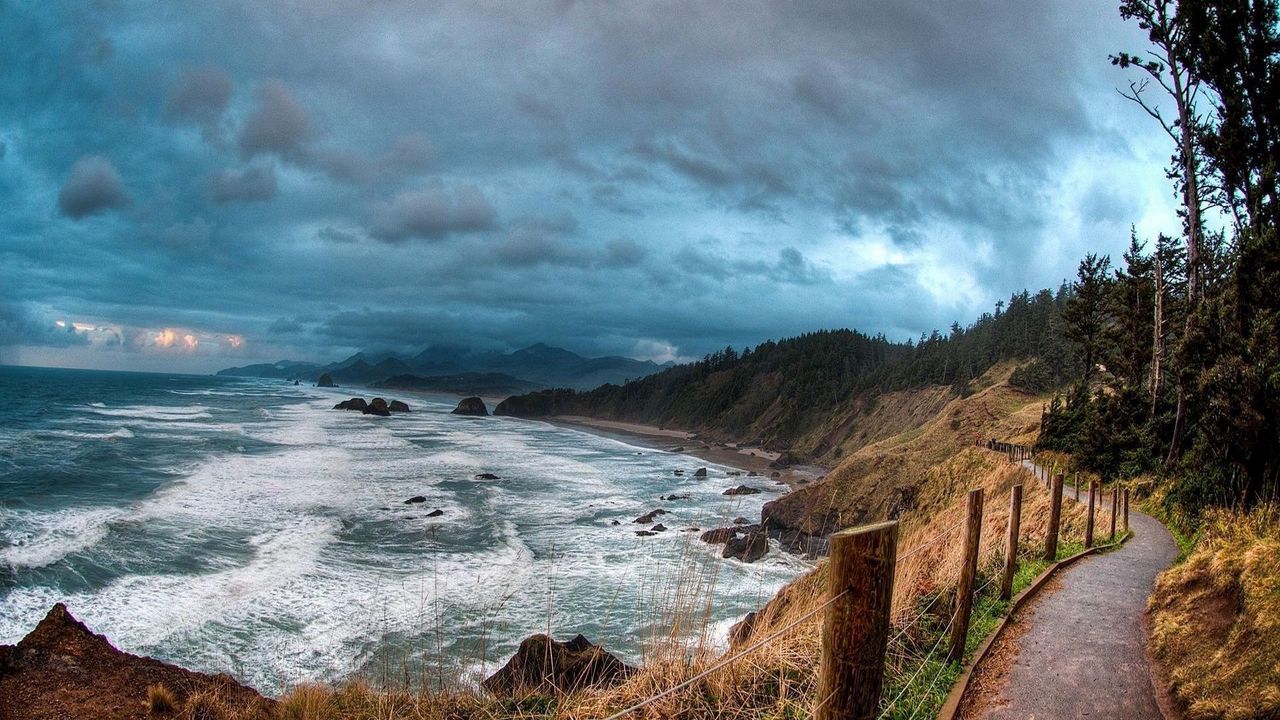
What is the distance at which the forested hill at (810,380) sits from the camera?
7269cm

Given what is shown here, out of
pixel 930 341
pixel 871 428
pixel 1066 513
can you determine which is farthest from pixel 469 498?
pixel 930 341

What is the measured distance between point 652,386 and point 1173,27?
128 m

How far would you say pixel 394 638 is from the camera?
13391mm

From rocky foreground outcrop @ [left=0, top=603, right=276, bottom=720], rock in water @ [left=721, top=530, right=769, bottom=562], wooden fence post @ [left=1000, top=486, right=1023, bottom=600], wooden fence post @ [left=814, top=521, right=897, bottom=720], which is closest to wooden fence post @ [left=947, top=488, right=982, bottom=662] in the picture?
wooden fence post @ [left=1000, top=486, right=1023, bottom=600]

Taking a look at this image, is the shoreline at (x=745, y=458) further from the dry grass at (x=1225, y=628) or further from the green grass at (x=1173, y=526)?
the dry grass at (x=1225, y=628)

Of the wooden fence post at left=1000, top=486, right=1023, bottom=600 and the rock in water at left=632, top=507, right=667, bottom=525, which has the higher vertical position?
the wooden fence post at left=1000, top=486, right=1023, bottom=600

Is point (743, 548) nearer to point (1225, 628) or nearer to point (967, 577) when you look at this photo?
point (967, 577)

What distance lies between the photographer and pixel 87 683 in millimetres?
8695

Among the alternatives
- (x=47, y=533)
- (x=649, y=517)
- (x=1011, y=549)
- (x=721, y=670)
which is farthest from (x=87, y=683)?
(x=649, y=517)

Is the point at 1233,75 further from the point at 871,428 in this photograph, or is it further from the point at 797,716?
the point at 871,428

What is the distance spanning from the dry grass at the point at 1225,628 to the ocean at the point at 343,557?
361cm

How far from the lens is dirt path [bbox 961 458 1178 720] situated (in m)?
4.97

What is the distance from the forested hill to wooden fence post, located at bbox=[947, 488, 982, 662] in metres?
46.9

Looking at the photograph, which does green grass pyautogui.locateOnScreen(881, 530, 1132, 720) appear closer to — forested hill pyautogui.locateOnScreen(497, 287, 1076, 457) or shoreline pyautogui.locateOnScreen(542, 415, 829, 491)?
shoreline pyautogui.locateOnScreen(542, 415, 829, 491)
